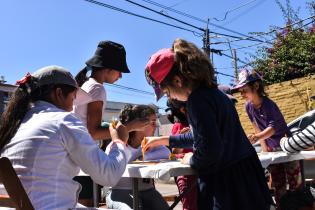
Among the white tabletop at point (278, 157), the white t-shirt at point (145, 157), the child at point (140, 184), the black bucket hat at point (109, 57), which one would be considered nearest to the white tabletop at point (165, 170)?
the white tabletop at point (278, 157)

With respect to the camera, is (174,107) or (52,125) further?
(174,107)

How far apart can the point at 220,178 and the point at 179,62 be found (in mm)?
612

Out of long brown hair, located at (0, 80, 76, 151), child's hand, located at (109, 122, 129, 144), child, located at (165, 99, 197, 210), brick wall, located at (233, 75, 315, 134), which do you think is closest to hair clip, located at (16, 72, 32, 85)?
long brown hair, located at (0, 80, 76, 151)

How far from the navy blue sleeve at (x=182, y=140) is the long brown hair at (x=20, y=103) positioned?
35.4 inches

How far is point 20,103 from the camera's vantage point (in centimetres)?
209

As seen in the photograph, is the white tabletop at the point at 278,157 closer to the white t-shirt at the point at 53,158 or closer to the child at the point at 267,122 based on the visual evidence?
the child at the point at 267,122

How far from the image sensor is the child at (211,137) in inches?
78.5

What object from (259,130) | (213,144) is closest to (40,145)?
(213,144)

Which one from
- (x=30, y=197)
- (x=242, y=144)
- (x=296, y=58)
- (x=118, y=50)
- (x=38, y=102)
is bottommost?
(x=30, y=197)

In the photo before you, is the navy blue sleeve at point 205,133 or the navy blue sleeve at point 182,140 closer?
the navy blue sleeve at point 205,133

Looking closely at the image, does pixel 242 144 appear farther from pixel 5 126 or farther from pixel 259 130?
pixel 259 130

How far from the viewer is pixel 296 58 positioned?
11.2 m

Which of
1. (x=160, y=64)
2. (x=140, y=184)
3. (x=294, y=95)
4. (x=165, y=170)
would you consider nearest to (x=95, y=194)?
(x=140, y=184)

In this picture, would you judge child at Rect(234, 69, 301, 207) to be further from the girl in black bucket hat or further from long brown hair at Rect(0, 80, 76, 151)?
long brown hair at Rect(0, 80, 76, 151)
